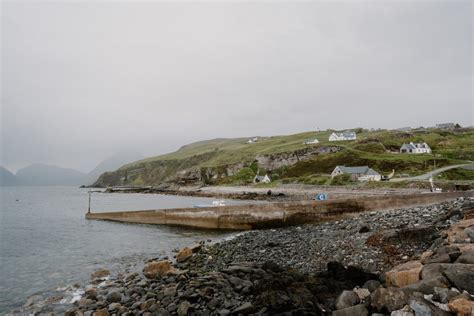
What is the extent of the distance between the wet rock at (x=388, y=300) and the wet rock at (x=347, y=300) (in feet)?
2.62

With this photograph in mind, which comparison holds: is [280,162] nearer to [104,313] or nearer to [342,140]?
[342,140]

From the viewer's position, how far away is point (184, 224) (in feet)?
97.9

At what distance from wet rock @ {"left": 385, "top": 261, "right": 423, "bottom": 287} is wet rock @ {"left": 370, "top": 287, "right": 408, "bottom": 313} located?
1.09 metres

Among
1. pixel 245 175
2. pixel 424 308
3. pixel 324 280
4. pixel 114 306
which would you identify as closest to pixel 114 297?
pixel 114 306

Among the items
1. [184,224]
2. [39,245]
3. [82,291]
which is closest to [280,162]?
[184,224]

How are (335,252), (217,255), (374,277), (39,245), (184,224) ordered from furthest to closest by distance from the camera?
(184,224), (39,245), (217,255), (335,252), (374,277)

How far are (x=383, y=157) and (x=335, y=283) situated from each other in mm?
87115

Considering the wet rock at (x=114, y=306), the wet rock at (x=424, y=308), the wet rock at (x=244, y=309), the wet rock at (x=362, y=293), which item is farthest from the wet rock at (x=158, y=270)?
the wet rock at (x=424, y=308)

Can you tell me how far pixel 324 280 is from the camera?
9969mm

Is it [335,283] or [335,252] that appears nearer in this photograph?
[335,283]

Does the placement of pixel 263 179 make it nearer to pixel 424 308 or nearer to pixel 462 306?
pixel 424 308

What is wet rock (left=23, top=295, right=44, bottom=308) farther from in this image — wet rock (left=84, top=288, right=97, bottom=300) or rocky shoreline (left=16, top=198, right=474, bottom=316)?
wet rock (left=84, top=288, right=97, bottom=300)

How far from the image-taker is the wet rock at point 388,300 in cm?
667

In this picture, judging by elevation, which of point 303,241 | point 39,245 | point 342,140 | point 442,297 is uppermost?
point 342,140
